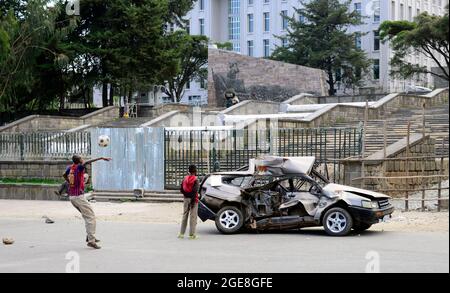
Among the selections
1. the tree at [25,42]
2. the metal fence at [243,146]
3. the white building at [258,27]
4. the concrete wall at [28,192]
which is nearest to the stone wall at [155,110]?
the tree at [25,42]

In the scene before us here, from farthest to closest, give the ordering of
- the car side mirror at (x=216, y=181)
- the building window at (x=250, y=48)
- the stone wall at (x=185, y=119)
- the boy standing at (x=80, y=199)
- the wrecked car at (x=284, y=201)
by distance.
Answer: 1. the building window at (x=250, y=48)
2. the stone wall at (x=185, y=119)
3. the car side mirror at (x=216, y=181)
4. the wrecked car at (x=284, y=201)
5. the boy standing at (x=80, y=199)

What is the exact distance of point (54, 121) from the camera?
1433 inches

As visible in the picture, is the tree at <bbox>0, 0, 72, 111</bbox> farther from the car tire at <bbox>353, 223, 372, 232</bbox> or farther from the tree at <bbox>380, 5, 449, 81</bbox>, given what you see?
the car tire at <bbox>353, 223, 372, 232</bbox>

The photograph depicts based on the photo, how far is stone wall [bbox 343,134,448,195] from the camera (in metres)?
19.5

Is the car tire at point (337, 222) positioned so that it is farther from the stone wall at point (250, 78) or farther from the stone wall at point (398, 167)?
the stone wall at point (250, 78)

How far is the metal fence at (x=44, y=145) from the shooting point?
81.9 feet

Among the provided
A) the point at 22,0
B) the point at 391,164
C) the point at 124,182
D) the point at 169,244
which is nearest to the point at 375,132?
the point at 391,164

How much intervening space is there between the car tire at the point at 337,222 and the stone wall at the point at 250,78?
3123 centimetres

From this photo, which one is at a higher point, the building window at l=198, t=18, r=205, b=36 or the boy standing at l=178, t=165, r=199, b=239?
the building window at l=198, t=18, r=205, b=36

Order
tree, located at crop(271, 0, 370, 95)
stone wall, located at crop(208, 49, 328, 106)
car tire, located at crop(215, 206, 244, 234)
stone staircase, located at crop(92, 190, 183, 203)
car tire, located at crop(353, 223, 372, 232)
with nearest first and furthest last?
car tire, located at crop(353, 223, 372, 232), car tire, located at crop(215, 206, 244, 234), stone staircase, located at crop(92, 190, 183, 203), stone wall, located at crop(208, 49, 328, 106), tree, located at crop(271, 0, 370, 95)

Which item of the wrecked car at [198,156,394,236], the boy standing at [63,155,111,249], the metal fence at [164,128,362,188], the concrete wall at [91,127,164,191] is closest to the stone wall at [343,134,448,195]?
the metal fence at [164,128,362,188]

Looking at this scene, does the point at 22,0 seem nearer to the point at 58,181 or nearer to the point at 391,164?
the point at 58,181

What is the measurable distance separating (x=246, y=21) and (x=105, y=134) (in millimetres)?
69486

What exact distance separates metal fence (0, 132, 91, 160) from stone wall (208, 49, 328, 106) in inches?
769
